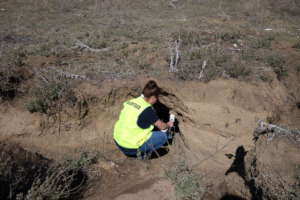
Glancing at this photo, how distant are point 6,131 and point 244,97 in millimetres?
5014

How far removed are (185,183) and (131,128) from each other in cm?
129

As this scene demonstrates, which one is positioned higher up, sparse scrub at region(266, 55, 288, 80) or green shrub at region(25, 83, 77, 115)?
sparse scrub at region(266, 55, 288, 80)

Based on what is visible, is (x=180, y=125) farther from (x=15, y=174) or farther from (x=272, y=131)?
(x=15, y=174)

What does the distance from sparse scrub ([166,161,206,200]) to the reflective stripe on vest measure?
0.77 m

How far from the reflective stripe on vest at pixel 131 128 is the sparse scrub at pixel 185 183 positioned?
30.4 inches

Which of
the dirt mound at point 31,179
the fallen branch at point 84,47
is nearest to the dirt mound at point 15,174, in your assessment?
the dirt mound at point 31,179

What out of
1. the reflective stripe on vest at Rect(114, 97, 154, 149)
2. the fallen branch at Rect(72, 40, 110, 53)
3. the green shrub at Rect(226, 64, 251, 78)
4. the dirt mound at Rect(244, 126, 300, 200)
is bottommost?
the dirt mound at Rect(244, 126, 300, 200)

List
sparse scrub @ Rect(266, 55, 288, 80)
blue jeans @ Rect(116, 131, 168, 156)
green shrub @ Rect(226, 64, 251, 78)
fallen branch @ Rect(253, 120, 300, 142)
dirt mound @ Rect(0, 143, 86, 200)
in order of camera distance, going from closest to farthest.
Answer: dirt mound @ Rect(0, 143, 86, 200)
blue jeans @ Rect(116, 131, 168, 156)
fallen branch @ Rect(253, 120, 300, 142)
green shrub @ Rect(226, 64, 251, 78)
sparse scrub @ Rect(266, 55, 288, 80)

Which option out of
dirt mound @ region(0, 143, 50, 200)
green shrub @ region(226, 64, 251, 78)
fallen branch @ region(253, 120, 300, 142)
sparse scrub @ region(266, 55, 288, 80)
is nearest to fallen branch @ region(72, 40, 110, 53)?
green shrub @ region(226, 64, 251, 78)

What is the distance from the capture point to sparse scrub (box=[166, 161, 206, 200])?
137 inches

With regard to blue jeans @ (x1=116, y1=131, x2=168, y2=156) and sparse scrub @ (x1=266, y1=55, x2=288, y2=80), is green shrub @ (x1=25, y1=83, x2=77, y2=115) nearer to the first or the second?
blue jeans @ (x1=116, y1=131, x2=168, y2=156)

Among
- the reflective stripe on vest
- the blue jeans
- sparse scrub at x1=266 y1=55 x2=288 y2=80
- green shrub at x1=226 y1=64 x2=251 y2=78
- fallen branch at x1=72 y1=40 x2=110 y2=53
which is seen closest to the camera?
the reflective stripe on vest

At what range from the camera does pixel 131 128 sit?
14.0 feet

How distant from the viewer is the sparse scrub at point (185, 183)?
3.48 metres
